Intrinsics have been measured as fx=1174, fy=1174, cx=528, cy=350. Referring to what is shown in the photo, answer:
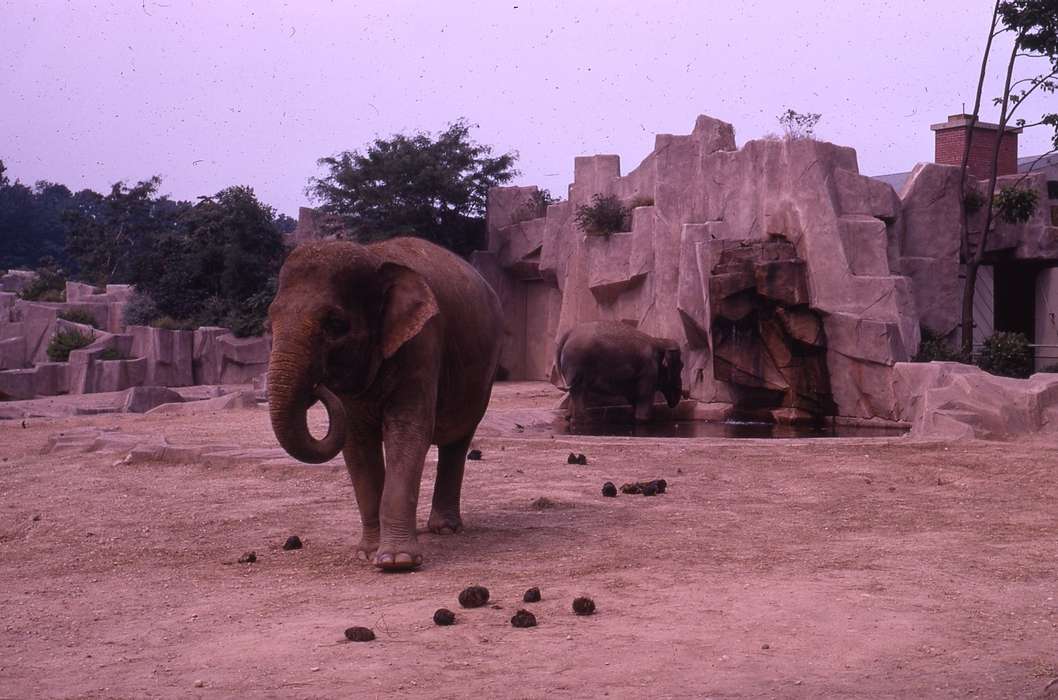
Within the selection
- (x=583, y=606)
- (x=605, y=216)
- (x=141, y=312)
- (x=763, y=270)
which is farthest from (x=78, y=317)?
(x=583, y=606)

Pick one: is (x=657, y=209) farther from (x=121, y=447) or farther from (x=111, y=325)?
(x=111, y=325)

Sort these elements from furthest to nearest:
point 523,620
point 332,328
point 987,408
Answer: point 987,408
point 332,328
point 523,620

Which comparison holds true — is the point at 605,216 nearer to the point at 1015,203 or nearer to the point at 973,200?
the point at 973,200

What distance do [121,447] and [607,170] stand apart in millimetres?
15388

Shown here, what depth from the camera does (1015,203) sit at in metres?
20.3

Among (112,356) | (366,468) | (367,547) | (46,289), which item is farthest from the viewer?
(46,289)

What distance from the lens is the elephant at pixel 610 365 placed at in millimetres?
17625

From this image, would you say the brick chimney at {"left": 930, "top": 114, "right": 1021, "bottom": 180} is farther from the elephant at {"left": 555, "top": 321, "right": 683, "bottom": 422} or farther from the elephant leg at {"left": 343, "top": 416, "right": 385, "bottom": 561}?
the elephant leg at {"left": 343, "top": 416, "right": 385, "bottom": 561}

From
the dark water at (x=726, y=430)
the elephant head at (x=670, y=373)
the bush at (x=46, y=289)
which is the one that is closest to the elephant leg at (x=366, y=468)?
the dark water at (x=726, y=430)

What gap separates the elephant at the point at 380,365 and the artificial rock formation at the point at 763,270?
37.3 ft

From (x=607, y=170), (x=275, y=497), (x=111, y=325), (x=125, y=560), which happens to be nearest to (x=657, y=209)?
(x=607, y=170)

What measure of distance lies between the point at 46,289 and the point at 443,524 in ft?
122

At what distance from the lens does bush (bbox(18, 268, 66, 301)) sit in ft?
126

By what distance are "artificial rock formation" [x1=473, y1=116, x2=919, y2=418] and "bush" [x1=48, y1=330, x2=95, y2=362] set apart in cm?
1313
